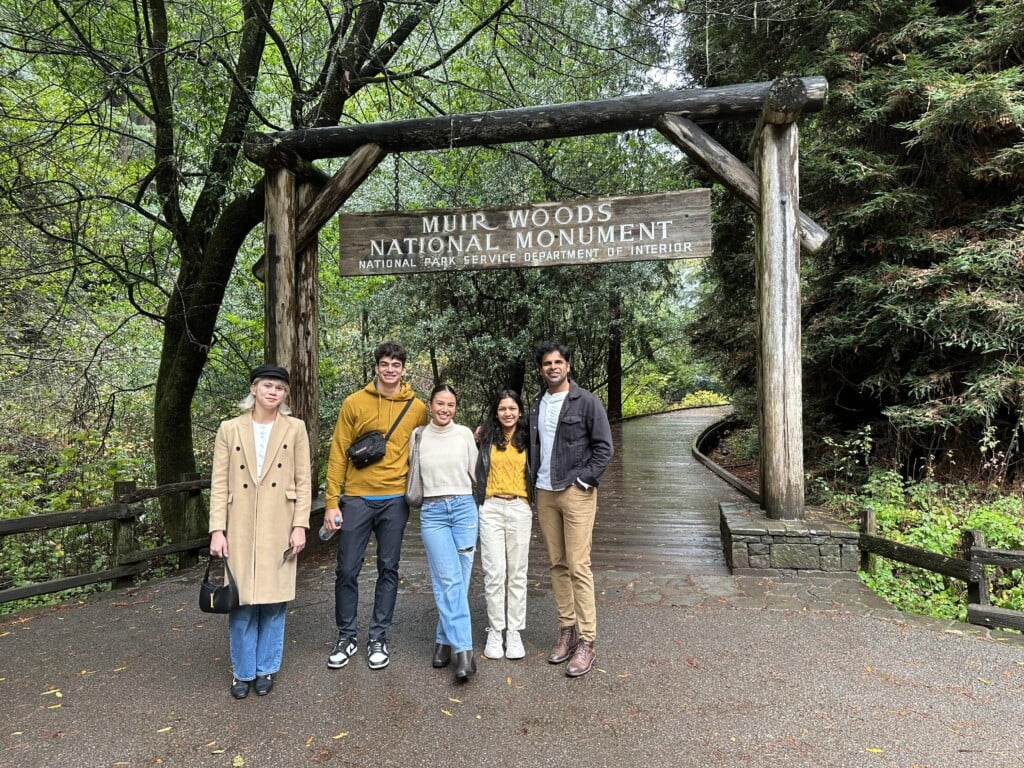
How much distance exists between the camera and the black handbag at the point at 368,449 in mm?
3564

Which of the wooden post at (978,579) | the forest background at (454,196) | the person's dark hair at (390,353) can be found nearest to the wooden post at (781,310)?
the wooden post at (978,579)

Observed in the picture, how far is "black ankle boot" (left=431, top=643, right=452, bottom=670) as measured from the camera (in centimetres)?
355

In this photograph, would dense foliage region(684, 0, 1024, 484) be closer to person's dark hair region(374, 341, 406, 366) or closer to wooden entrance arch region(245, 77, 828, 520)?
wooden entrance arch region(245, 77, 828, 520)

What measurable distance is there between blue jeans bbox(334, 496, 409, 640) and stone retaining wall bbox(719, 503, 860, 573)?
2.98m

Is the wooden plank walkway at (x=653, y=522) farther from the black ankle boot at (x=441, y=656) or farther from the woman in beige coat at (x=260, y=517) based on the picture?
the woman in beige coat at (x=260, y=517)

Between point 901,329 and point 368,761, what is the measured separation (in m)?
7.00

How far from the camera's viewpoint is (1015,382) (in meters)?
6.18

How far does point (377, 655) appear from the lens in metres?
3.53

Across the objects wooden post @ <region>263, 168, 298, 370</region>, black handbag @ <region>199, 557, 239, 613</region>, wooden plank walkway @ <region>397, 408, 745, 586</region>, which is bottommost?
wooden plank walkway @ <region>397, 408, 745, 586</region>

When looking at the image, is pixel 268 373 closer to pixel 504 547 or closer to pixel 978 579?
pixel 504 547

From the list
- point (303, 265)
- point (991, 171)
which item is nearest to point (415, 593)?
point (303, 265)

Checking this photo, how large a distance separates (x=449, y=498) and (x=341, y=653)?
3.82ft

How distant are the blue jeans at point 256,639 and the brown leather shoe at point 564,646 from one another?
1.58m

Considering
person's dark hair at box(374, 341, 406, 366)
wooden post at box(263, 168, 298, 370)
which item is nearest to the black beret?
person's dark hair at box(374, 341, 406, 366)
